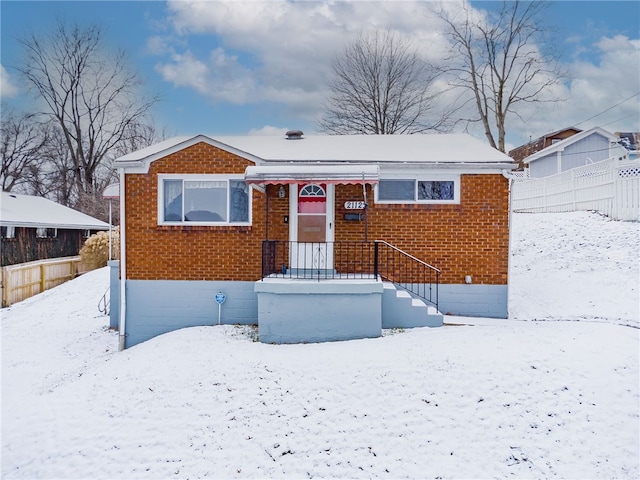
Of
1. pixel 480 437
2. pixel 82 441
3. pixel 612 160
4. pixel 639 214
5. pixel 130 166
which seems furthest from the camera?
pixel 612 160

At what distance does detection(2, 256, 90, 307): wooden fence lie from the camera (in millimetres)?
14805

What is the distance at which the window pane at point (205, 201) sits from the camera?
8.99 meters

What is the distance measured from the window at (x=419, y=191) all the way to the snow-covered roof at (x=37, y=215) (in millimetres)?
16563

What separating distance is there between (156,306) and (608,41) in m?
21.8

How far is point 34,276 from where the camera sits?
16.0m

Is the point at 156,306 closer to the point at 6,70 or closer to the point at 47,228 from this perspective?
the point at 47,228

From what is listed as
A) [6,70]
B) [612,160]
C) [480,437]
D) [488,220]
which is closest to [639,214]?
[612,160]

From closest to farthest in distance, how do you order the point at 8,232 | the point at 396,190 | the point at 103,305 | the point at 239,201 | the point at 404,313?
the point at 404,313
the point at 239,201
the point at 396,190
the point at 103,305
the point at 8,232

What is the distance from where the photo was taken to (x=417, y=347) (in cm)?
677

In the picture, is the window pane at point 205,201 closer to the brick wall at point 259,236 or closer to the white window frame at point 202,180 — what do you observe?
the white window frame at point 202,180

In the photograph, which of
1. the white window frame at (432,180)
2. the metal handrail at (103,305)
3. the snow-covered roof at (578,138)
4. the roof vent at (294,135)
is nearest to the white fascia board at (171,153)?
the roof vent at (294,135)

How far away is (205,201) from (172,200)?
721 millimetres

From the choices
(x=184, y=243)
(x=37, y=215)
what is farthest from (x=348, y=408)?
(x=37, y=215)

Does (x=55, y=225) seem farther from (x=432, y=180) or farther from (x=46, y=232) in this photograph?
(x=432, y=180)
